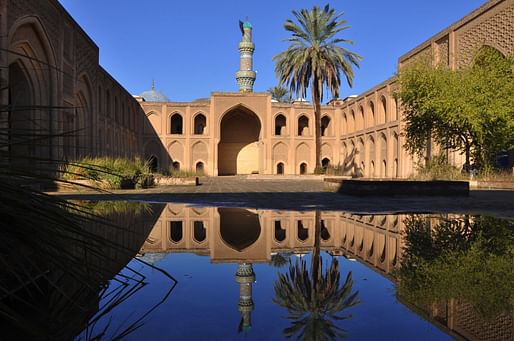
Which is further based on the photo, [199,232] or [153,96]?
[153,96]

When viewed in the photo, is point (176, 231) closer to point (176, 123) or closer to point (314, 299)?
point (314, 299)

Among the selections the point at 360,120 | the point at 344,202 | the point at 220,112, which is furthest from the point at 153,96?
the point at 344,202

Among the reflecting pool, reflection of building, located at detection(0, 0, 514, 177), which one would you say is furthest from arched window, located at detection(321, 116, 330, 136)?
the reflecting pool

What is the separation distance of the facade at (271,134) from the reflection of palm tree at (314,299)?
24065 mm

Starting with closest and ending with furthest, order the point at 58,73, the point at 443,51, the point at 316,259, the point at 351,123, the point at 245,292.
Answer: the point at 245,292, the point at 316,259, the point at 58,73, the point at 443,51, the point at 351,123

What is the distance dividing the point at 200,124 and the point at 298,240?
33.9m

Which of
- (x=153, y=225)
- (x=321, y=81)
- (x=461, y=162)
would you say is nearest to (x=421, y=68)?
(x=461, y=162)

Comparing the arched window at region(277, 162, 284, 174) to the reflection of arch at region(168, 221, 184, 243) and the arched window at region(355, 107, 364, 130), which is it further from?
the reflection of arch at region(168, 221, 184, 243)

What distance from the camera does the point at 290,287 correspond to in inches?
86.0

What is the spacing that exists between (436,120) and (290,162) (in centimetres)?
1935

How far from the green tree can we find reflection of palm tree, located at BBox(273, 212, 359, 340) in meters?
13.4

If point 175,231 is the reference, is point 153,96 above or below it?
above

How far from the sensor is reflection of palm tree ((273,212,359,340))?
156 centimetres

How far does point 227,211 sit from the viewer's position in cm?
623
